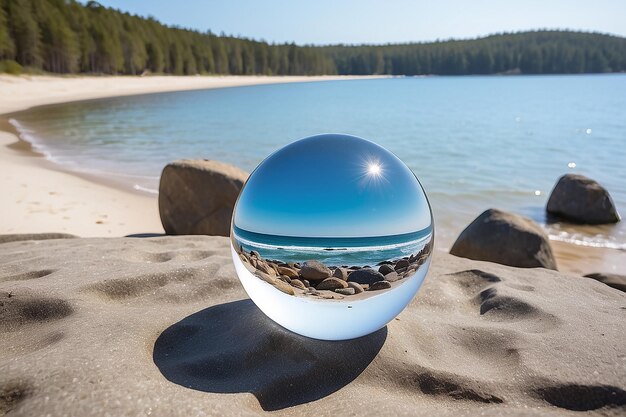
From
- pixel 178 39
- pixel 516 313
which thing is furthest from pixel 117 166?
pixel 178 39

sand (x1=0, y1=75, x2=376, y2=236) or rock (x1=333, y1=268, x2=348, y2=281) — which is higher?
rock (x1=333, y1=268, x2=348, y2=281)

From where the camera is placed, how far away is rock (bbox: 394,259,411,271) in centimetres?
189

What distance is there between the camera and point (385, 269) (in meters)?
1.87

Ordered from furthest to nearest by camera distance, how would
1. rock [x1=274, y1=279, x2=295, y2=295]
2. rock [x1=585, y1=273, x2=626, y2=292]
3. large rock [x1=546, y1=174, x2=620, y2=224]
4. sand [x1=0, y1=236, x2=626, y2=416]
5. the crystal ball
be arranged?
large rock [x1=546, y1=174, x2=620, y2=224] → rock [x1=585, y1=273, x2=626, y2=292] → rock [x1=274, y1=279, x2=295, y2=295] → the crystal ball → sand [x1=0, y1=236, x2=626, y2=416]

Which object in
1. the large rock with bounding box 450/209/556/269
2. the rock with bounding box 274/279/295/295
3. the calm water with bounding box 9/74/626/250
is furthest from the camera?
the calm water with bounding box 9/74/626/250

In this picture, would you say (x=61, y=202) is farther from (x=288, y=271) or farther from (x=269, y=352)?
(x=288, y=271)

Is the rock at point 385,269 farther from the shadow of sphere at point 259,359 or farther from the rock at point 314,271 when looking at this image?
the shadow of sphere at point 259,359

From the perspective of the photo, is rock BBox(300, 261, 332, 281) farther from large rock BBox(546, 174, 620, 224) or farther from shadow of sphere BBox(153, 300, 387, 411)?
large rock BBox(546, 174, 620, 224)

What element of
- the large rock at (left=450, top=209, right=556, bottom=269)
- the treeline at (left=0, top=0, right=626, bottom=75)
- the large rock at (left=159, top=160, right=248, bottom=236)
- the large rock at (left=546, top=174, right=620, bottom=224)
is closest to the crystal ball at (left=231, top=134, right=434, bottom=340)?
the large rock at (left=450, top=209, right=556, bottom=269)

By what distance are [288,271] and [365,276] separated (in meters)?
0.32

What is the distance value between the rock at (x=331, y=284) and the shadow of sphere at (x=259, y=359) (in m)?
0.22

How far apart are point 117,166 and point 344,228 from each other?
1075 centimetres

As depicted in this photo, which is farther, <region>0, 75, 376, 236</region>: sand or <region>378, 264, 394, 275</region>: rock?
<region>0, 75, 376, 236</region>: sand

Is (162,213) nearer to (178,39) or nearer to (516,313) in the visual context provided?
(516,313)
